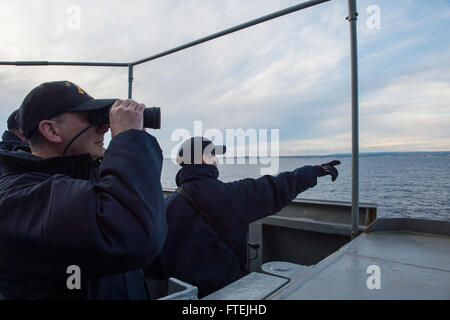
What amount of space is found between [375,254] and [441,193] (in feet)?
154

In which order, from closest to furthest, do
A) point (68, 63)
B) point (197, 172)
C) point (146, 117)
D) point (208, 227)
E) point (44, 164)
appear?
point (44, 164) → point (146, 117) → point (208, 227) → point (197, 172) → point (68, 63)

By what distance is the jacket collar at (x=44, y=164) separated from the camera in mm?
985

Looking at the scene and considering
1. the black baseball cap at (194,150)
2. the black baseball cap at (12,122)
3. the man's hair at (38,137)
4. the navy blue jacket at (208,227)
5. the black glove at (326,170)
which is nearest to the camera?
the man's hair at (38,137)

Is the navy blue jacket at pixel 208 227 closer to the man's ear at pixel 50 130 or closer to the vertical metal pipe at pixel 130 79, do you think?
the man's ear at pixel 50 130

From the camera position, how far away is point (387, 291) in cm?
102

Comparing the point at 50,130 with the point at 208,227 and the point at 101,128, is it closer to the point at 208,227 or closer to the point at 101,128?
the point at 101,128

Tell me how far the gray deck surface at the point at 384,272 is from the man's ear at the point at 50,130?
1.01 metres

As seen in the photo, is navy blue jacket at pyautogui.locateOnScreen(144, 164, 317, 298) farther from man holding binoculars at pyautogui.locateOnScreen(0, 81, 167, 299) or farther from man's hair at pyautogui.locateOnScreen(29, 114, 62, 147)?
man's hair at pyautogui.locateOnScreen(29, 114, 62, 147)

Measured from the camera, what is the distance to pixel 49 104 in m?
1.08

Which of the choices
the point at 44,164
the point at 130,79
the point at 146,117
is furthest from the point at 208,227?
the point at 130,79

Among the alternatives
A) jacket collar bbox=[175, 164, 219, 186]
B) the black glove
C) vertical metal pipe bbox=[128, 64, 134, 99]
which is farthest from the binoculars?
vertical metal pipe bbox=[128, 64, 134, 99]

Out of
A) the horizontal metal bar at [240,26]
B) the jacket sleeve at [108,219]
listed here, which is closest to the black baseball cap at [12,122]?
the horizontal metal bar at [240,26]

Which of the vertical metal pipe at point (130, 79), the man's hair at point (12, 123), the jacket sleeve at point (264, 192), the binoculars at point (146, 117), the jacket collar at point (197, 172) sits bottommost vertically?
the jacket sleeve at point (264, 192)

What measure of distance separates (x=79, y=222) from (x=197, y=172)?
132 cm
